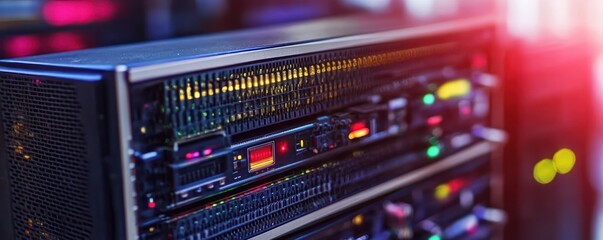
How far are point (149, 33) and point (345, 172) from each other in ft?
2.29

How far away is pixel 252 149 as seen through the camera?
3.28 feet

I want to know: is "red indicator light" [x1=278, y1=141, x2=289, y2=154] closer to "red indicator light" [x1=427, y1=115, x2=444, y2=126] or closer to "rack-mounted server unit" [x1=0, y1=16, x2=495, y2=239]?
"rack-mounted server unit" [x1=0, y1=16, x2=495, y2=239]

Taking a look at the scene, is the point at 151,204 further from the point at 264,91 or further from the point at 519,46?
the point at 519,46

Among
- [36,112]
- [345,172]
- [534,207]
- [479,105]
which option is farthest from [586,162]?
[36,112]

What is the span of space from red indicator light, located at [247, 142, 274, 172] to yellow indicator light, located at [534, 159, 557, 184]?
2.94ft

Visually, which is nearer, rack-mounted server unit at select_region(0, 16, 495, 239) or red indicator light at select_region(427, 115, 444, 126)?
rack-mounted server unit at select_region(0, 16, 495, 239)

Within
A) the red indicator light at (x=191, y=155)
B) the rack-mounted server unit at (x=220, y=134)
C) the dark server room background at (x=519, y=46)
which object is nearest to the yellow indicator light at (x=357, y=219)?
the rack-mounted server unit at (x=220, y=134)

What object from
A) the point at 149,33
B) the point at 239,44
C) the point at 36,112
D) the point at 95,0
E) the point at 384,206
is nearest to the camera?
the point at 36,112

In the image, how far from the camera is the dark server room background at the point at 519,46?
4.87ft

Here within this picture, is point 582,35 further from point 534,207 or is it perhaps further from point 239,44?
point 239,44

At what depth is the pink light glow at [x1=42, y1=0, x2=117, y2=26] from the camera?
1.43 metres

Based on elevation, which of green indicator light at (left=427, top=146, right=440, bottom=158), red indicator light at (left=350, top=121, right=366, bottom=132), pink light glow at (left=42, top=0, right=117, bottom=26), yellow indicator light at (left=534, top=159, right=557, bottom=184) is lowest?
yellow indicator light at (left=534, top=159, right=557, bottom=184)

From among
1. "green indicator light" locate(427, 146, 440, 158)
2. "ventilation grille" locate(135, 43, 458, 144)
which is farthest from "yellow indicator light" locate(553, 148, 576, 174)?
"ventilation grille" locate(135, 43, 458, 144)

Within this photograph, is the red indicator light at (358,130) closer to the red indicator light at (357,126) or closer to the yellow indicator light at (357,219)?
the red indicator light at (357,126)
